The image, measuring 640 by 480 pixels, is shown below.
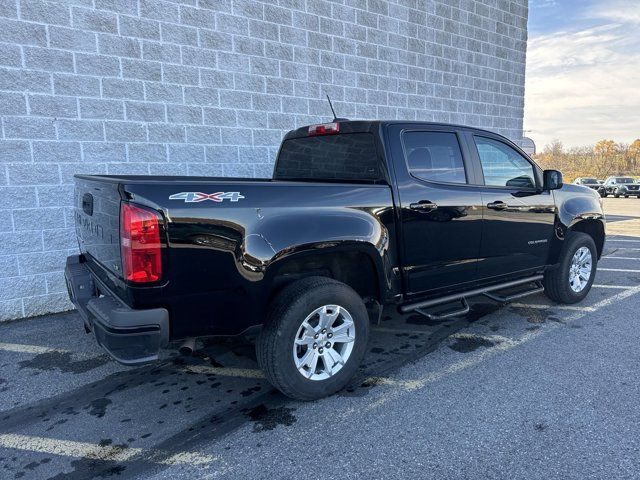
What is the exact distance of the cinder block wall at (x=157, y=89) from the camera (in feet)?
16.2

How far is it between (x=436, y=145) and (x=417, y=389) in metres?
2.04

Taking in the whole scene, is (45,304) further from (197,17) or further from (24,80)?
(197,17)

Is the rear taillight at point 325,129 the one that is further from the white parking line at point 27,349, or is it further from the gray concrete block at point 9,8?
the gray concrete block at point 9,8

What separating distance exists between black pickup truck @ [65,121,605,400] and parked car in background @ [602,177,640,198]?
32823mm

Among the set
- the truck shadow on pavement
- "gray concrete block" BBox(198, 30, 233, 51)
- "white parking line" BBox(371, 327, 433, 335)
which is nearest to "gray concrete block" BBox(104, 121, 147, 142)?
"gray concrete block" BBox(198, 30, 233, 51)

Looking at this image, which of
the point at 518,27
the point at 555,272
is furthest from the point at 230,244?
the point at 518,27

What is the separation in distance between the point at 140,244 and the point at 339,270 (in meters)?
1.54

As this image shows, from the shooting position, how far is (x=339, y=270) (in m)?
3.60

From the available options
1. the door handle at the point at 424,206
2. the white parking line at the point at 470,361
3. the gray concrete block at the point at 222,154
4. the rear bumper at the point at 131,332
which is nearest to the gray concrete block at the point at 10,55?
the gray concrete block at the point at 222,154

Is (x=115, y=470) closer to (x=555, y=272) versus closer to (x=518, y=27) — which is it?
(x=555, y=272)

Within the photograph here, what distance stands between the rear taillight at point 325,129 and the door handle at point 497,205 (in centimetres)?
155

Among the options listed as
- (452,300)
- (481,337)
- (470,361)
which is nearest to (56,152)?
(452,300)

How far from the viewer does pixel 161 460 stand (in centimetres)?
261

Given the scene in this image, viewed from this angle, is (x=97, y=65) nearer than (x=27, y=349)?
No
